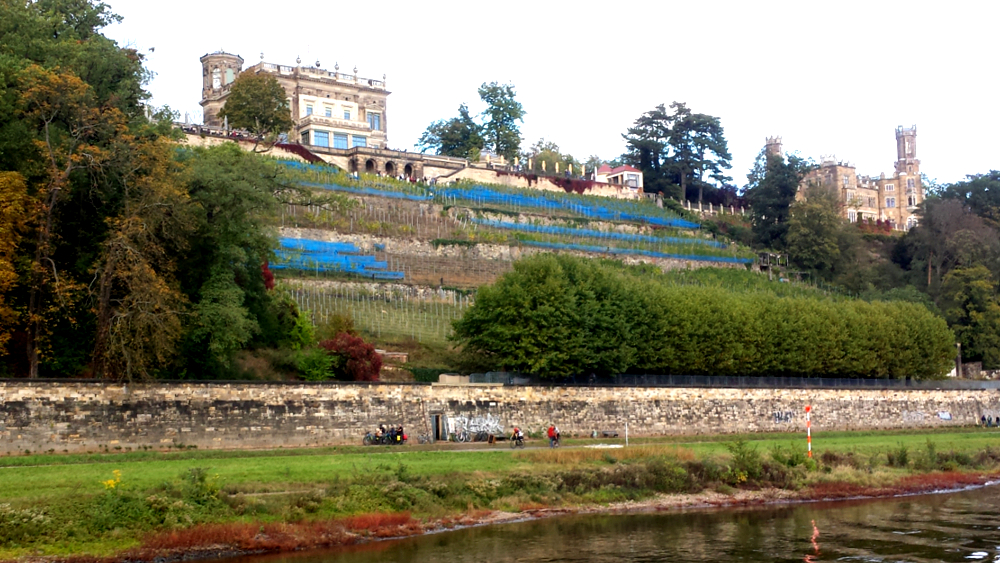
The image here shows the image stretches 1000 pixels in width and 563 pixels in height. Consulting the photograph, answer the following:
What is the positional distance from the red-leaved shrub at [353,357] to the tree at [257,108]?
1624 inches

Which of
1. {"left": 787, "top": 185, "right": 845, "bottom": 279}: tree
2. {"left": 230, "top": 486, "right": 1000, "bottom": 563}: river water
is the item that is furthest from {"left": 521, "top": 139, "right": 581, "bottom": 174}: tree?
{"left": 230, "top": 486, "right": 1000, "bottom": 563}: river water

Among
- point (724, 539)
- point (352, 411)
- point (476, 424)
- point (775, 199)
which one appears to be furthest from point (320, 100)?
point (724, 539)

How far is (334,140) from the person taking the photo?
300 ft

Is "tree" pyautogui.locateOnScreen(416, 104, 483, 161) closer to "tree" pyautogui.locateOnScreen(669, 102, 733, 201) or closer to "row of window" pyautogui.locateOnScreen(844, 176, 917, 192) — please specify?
"tree" pyautogui.locateOnScreen(669, 102, 733, 201)

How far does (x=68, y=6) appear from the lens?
4766 cm

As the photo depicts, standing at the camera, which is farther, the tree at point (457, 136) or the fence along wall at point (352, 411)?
the tree at point (457, 136)

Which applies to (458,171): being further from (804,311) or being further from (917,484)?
(917,484)

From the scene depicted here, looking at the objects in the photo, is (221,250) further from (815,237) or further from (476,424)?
(815,237)

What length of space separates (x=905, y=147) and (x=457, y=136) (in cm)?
7192

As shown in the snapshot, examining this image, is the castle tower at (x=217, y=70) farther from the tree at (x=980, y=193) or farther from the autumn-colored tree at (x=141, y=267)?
the tree at (x=980, y=193)

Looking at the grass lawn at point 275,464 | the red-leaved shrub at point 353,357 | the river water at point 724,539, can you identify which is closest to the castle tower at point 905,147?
the grass lawn at point 275,464

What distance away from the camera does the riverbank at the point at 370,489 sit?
24.0 m

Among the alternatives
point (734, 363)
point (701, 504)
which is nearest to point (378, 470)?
point (701, 504)

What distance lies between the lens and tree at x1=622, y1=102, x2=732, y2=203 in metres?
108
